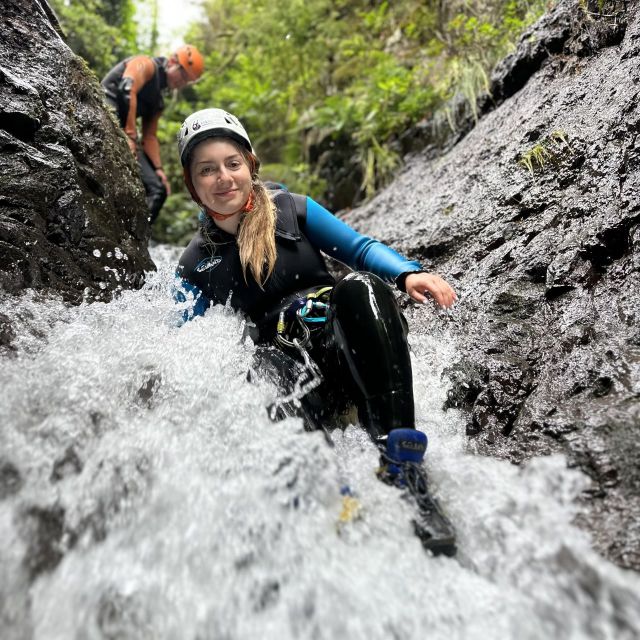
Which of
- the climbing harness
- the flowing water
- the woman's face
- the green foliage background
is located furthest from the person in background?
the flowing water

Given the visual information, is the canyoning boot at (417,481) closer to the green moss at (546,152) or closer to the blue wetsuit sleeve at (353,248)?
the blue wetsuit sleeve at (353,248)

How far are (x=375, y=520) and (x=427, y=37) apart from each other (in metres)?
7.95

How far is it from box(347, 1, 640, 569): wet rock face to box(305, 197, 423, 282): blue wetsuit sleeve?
0.70 m

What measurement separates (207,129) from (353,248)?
0.99 m

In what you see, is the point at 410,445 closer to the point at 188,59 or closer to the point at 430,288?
the point at 430,288

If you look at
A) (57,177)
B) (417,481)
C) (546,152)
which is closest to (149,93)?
(57,177)

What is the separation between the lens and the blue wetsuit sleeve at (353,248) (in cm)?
242

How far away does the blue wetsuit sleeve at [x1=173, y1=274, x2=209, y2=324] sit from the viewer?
276cm

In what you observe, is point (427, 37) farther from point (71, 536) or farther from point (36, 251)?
point (71, 536)

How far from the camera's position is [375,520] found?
1.69 m

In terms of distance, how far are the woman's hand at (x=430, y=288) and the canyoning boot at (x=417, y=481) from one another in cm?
64

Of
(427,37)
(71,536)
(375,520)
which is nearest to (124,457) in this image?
(71,536)

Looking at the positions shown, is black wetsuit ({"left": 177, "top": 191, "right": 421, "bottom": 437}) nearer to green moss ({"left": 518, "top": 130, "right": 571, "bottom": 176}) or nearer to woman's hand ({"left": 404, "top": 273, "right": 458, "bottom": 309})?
woman's hand ({"left": 404, "top": 273, "right": 458, "bottom": 309})

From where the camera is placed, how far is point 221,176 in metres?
2.59
